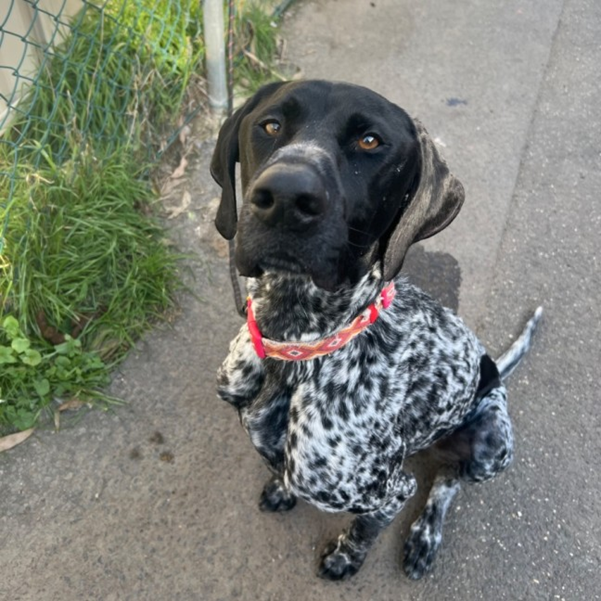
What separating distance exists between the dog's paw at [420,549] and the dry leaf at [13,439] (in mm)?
1880

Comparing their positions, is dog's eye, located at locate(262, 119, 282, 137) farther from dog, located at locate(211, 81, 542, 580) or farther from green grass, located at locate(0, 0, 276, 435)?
green grass, located at locate(0, 0, 276, 435)

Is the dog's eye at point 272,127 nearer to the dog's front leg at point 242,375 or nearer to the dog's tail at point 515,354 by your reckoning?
the dog's front leg at point 242,375

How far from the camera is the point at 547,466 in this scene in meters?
3.26

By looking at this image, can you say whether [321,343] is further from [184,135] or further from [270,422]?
[184,135]

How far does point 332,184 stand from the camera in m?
1.80

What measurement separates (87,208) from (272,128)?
1.85m

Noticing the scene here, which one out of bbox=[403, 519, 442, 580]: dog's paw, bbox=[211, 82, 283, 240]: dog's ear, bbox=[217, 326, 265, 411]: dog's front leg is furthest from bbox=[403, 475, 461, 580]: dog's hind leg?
bbox=[211, 82, 283, 240]: dog's ear

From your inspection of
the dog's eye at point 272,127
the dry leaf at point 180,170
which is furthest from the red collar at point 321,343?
the dry leaf at point 180,170

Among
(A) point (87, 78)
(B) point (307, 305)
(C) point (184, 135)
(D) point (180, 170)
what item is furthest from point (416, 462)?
(A) point (87, 78)

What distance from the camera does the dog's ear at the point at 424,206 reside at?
2.04 metres

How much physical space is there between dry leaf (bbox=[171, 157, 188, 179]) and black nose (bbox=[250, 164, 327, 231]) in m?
2.51

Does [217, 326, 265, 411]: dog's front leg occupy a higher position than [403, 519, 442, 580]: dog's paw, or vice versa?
[217, 326, 265, 411]: dog's front leg

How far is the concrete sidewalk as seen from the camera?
9.34ft

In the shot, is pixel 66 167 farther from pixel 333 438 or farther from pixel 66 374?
pixel 333 438
